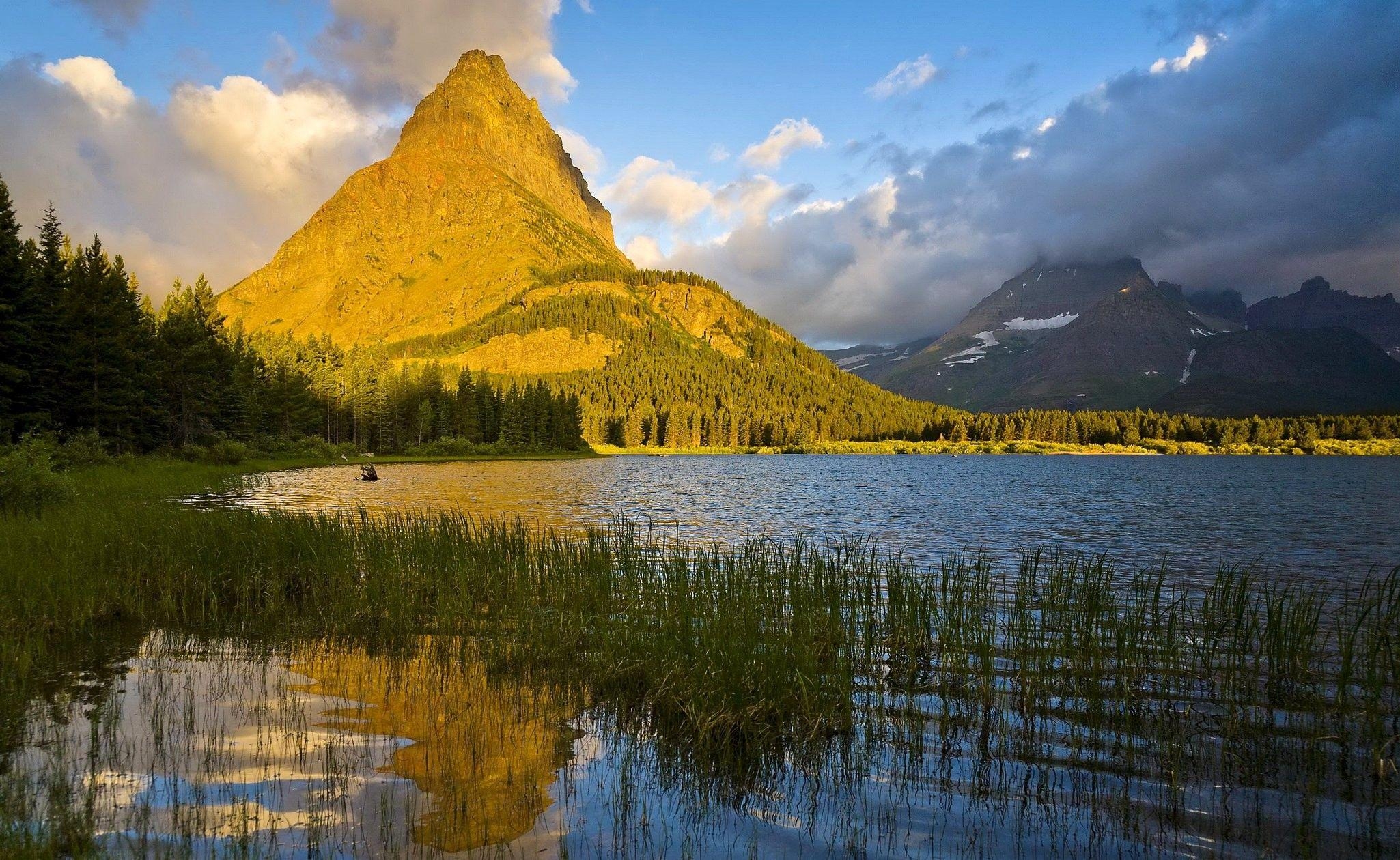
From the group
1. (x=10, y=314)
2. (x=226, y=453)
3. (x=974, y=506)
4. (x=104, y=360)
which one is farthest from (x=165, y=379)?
(x=974, y=506)

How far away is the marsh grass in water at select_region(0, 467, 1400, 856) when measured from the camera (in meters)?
6.50

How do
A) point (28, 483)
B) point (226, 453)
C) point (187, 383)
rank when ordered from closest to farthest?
1. point (28, 483)
2. point (226, 453)
3. point (187, 383)

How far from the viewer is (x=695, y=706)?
27.8ft

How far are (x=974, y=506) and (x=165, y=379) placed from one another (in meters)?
73.9

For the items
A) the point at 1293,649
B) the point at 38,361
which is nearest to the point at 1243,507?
the point at 1293,649

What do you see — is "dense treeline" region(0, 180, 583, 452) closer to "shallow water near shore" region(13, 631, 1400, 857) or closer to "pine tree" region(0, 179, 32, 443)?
"pine tree" region(0, 179, 32, 443)

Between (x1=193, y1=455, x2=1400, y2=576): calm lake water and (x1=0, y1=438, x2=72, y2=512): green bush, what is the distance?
8.28m

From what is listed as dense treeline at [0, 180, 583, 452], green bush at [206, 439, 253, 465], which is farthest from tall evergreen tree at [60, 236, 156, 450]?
green bush at [206, 439, 253, 465]

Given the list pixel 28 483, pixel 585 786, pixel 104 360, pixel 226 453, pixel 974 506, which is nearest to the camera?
pixel 585 786

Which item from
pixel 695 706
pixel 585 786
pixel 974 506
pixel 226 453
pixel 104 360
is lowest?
pixel 974 506

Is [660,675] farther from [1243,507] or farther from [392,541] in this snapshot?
[1243,507]

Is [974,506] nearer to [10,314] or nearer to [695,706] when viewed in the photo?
[695,706]

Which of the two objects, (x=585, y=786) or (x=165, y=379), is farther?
(x=165, y=379)

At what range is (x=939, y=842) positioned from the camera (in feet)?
21.1
